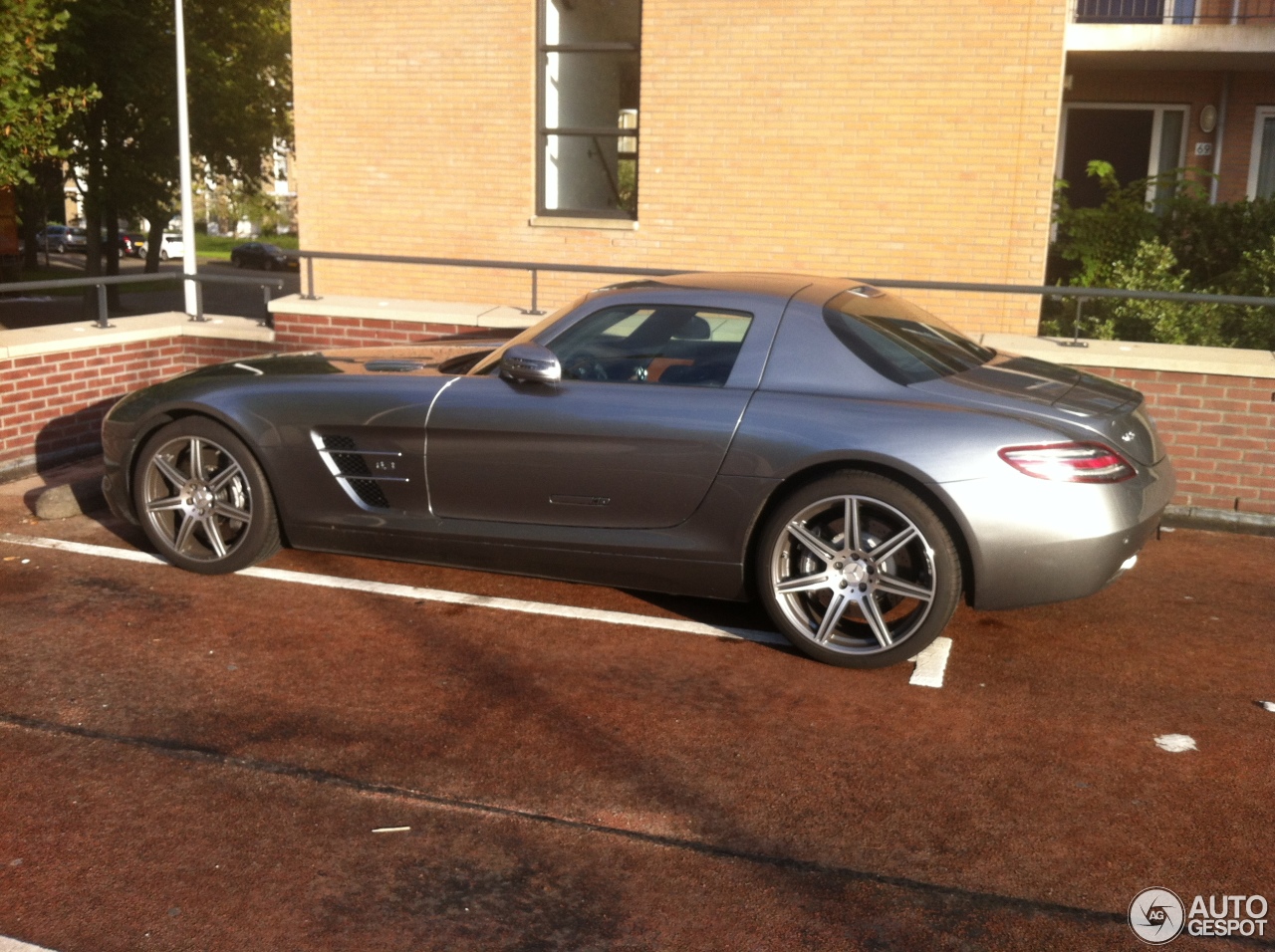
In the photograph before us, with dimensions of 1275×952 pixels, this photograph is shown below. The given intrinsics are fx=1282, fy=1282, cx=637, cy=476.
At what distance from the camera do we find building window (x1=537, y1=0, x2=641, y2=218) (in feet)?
39.3

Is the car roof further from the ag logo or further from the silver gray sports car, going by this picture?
the ag logo

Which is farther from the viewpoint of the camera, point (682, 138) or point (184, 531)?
point (682, 138)

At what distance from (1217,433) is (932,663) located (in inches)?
137

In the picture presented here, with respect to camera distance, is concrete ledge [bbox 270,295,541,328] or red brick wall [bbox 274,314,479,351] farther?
red brick wall [bbox 274,314,479,351]

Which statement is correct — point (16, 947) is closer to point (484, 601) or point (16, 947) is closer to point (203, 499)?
point (484, 601)

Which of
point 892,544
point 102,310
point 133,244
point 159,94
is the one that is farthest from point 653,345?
point 133,244

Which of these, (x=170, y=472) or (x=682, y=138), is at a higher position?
(x=682, y=138)

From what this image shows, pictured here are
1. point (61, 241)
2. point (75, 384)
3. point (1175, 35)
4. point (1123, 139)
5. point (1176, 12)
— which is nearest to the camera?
point (75, 384)

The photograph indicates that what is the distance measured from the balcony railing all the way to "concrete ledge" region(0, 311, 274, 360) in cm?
990

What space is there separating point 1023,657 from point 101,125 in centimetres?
2295

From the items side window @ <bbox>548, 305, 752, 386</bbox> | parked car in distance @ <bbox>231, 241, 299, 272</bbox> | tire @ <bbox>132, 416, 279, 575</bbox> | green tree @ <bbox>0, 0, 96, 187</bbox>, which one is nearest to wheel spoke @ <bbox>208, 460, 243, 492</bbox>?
tire @ <bbox>132, 416, 279, 575</bbox>

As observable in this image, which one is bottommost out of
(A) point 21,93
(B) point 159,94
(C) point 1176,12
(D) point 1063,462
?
(D) point 1063,462

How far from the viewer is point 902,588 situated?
5051mm

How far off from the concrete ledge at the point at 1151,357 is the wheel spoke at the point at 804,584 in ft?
11.8
